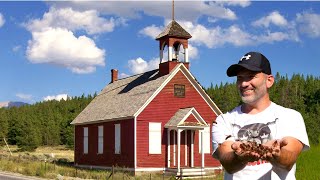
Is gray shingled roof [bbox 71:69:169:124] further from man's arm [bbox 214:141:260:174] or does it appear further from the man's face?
man's arm [bbox 214:141:260:174]

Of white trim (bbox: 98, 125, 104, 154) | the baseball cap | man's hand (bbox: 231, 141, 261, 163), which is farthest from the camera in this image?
white trim (bbox: 98, 125, 104, 154)

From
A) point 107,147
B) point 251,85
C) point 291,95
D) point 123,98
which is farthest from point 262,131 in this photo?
point 291,95

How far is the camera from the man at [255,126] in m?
2.84

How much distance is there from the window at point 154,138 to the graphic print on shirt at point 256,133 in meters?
26.1

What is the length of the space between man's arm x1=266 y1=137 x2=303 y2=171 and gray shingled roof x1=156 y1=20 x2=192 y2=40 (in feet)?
93.3

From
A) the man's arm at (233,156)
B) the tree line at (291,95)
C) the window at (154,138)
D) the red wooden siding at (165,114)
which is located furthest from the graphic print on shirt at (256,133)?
the tree line at (291,95)

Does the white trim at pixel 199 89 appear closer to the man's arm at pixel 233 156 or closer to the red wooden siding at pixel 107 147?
the red wooden siding at pixel 107 147

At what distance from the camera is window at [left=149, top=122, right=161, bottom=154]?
28997 millimetres

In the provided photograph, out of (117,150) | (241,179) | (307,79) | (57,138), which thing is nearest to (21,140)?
(57,138)

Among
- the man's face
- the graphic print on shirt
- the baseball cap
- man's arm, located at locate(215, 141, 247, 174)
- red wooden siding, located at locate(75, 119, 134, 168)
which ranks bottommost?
red wooden siding, located at locate(75, 119, 134, 168)

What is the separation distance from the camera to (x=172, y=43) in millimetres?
31156

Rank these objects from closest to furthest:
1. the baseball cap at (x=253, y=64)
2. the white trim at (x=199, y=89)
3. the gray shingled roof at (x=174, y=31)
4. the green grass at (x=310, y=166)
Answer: the baseball cap at (x=253, y=64) < the green grass at (x=310, y=166) < the white trim at (x=199, y=89) < the gray shingled roof at (x=174, y=31)

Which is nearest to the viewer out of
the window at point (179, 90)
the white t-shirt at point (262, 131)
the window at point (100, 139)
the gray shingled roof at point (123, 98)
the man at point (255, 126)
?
the man at point (255, 126)

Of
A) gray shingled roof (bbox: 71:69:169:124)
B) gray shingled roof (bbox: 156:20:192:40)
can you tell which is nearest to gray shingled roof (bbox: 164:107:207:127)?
gray shingled roof (bbox: 71:69:169:124)
